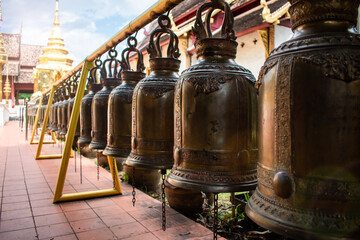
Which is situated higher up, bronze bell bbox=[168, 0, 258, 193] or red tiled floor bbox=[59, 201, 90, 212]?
bronze bell bbox=[168, 0, 258, 193]

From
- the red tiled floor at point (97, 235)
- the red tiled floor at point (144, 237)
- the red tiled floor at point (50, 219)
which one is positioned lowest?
the red tiled floor at point (144, 237)

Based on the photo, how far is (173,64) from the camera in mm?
2205

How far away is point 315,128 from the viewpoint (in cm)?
96

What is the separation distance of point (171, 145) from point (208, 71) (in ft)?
2.30

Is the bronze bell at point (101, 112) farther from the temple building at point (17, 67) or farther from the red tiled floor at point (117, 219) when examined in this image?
the temple building at point (17, 67)

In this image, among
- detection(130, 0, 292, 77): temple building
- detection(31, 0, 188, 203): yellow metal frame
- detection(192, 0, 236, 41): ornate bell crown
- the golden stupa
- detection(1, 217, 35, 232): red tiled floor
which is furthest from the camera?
the golden stupa

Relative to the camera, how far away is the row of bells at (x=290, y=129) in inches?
36.7

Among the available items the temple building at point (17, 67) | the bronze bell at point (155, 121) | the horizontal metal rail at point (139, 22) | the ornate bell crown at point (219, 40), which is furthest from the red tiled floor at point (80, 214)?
the temple building at point (17, 67)

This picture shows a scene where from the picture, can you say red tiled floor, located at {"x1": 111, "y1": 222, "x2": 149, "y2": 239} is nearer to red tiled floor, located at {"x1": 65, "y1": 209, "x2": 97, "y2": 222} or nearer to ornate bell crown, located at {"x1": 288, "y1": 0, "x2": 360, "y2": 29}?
red tiled floor, located at {"x1": 65, "y1": 209, "x2": 97, "y2": 222}

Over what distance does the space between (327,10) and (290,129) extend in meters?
0.43

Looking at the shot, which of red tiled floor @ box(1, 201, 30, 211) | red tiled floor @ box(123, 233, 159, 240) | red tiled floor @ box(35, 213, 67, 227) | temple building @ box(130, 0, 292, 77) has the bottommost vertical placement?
red tiled floor @ box(123, 233, 159, 240)

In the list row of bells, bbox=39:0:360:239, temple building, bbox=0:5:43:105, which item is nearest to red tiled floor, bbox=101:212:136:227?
row of bells, bbox=39:0:360:239

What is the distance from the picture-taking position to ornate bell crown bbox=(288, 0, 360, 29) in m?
1.04

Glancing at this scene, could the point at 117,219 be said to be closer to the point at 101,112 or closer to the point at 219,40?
the point at 101,112
